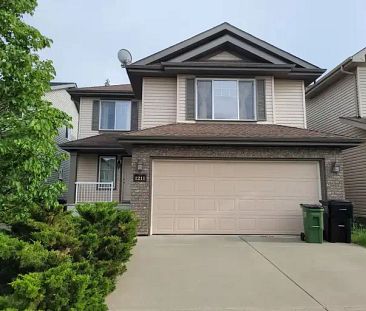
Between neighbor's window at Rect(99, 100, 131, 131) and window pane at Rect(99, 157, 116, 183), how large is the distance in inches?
84.7

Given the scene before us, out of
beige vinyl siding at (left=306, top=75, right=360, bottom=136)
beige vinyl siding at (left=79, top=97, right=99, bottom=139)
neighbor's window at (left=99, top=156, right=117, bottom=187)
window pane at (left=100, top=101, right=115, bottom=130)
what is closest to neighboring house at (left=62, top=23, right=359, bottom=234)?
neighbor's window at (left=99, top=156, right=117, bottom=187)

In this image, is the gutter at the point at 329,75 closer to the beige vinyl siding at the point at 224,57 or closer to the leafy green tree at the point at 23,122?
the beige vinyl siding at the point at 224,57

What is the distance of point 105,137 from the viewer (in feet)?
A: 53.6

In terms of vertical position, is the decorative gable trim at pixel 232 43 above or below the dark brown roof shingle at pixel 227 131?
above

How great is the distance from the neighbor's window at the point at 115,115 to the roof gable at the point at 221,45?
192 inches

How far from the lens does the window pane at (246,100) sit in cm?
1285

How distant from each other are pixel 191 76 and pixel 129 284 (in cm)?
902

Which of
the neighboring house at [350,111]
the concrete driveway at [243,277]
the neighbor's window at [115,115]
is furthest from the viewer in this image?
the neighbor's window at [115,115]

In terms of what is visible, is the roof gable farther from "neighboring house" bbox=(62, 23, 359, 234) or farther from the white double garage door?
the white double garage door

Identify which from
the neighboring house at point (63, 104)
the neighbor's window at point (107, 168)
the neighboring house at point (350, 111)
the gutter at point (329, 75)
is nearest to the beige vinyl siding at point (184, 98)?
the neighboring house at point (350, 111)

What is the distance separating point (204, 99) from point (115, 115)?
255 inches

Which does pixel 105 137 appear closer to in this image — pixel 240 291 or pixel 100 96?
pixel 100 96

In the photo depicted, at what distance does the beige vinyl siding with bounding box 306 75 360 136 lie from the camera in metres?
14.5

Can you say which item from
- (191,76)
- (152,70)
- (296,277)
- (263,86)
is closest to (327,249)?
(296,277)
